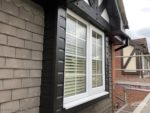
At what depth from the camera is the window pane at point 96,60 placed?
14.7 ft

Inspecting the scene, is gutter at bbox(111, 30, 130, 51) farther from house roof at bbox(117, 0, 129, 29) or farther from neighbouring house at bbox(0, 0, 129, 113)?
neighbouring house at bbox(0, 0, 129, 113)

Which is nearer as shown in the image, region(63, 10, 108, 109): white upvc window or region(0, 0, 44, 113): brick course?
region(0, 0, 44, 113): brick course

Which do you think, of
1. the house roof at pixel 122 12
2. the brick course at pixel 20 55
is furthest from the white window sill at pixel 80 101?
the house roof at pixel 122 12

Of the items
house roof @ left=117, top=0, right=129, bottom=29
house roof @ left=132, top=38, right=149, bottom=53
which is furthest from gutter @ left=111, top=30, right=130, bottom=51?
house roof @ left=132, top=38, right=149, bottom=53

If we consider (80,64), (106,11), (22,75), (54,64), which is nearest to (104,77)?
(80,64)

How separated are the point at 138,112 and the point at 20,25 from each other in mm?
4666

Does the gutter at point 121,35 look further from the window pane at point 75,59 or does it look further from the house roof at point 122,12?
the window pane at point 75,59

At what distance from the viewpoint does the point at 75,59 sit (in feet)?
12.0

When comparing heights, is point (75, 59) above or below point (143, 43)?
below

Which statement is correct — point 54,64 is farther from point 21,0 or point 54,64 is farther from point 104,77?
point 104,77

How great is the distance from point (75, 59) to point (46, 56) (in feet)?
2.97

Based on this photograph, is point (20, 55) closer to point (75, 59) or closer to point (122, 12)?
point (75, 59)

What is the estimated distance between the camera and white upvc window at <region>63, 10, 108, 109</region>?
343cm

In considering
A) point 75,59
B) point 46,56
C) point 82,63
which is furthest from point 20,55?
point 82,63
